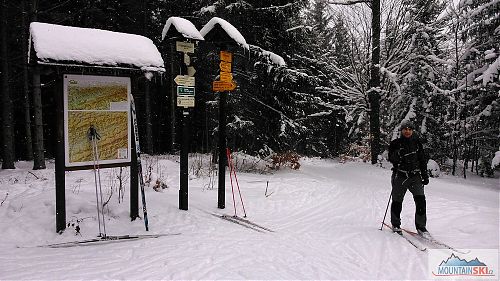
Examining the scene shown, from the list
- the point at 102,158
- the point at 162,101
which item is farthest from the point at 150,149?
the point at 102,158

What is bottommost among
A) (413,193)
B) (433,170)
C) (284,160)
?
(433,170)

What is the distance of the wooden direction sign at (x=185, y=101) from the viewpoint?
7.87m

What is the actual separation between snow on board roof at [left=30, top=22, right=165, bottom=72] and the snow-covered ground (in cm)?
289

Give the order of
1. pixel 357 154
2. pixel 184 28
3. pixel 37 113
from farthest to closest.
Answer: pixel 357 154 → pixel 37 113 → pixel 184 28

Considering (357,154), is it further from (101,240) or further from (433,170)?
(101,240)

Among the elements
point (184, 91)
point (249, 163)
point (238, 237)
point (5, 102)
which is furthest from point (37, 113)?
point (238, 237)

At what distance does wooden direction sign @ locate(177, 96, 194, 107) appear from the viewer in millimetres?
7866

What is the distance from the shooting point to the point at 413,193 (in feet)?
22.8

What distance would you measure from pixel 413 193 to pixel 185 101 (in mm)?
4929

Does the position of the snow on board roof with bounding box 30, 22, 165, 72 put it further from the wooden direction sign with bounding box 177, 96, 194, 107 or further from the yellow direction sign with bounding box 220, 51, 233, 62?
the yellow direction sign with bounding box 220, 51, 233, 62

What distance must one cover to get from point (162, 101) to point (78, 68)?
2230 cm

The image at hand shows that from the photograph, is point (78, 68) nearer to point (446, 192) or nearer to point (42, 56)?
point (42, 56)

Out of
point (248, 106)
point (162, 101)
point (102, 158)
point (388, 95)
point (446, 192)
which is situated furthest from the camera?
point (162, 101)

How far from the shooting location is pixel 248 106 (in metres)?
14.9
